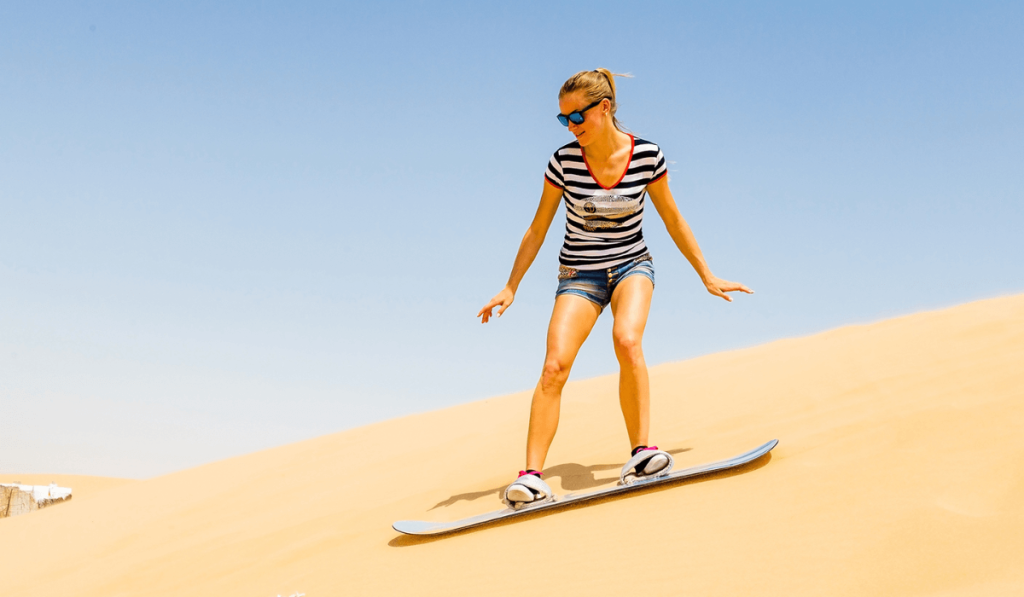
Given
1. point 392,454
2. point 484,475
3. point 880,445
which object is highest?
point 392,454

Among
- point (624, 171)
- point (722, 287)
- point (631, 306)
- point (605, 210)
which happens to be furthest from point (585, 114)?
point (722, 287)

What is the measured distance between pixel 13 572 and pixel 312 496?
199 cm

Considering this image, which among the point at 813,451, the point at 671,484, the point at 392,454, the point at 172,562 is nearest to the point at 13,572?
the point at 172,562

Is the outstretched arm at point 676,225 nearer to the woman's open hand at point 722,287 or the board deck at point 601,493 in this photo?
the woman's open hand at point 722,287

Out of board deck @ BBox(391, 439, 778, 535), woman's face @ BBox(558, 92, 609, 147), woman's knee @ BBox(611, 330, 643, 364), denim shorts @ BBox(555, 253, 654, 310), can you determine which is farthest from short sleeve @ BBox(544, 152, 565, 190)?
board deck @ BBox(391, 439, 778, 535)

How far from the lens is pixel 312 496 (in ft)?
17.7

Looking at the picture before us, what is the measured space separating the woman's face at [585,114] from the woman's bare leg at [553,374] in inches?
31.6

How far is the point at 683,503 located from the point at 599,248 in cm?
137

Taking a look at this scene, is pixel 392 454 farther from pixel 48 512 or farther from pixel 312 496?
pixel 48 512

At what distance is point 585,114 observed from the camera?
3.66 m

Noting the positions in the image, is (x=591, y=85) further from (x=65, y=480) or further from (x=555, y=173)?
(x=65, y=480)

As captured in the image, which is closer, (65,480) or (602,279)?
(602,279)

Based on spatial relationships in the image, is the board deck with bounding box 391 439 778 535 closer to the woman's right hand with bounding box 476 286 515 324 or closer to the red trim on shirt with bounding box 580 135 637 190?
the woman's right hand with bounding box 476 286 515 324

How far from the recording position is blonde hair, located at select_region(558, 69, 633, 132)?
3.65 meters
